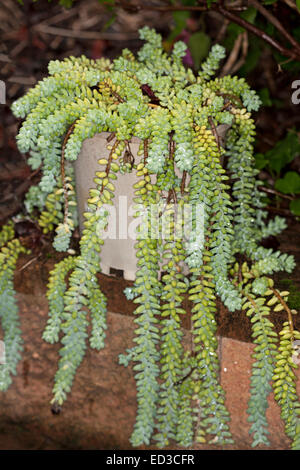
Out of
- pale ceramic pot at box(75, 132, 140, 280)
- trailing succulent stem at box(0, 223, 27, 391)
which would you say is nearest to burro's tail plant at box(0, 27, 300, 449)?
pale ceramic pot at box(75, 132, 140, 280)

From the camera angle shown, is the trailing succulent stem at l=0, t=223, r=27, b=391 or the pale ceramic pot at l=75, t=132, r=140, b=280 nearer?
the pale ceramic pot at l=75, t=132, r=140, b=280

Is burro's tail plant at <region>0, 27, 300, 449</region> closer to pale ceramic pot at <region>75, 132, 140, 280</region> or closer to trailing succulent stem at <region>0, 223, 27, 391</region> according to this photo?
pale ceramic pot at <region>75, 132, 140, 280</region>

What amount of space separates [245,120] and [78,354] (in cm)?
73

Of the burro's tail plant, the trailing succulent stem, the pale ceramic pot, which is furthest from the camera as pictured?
the trailing succulent stem

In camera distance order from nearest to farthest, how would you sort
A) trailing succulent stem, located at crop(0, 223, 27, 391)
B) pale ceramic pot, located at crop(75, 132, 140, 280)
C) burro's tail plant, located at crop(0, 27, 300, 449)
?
1. burro's tail plant, located at crop(0, 27, 300, 449)
2. pale ceramic pot, located at crop(75, 132, 140, 280)
3. trailing succulent stem, located at crop(0, 223, 27, 391)

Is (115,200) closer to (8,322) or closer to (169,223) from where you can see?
(169,223)

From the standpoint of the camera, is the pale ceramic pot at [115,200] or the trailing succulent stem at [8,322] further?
the trailing succulent stem at [8,322]

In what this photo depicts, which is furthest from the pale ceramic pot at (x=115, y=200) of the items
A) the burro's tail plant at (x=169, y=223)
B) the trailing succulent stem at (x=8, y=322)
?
the trailing succulent stem at (x=8, y=322)

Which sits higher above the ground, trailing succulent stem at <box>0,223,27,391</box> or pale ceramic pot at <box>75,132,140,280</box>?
pale ceramic pot at <box>75,132,140,280</box>

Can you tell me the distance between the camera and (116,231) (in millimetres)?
1315

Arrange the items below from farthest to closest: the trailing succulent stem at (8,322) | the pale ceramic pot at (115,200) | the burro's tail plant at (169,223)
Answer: the trailing succulent stem at (8,322) < the pale ceramic pot at (115,200) < the burro's tail plant at (169,223)

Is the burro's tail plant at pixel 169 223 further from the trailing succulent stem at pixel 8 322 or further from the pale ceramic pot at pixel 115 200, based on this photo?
the trailing succulent stem at pixel 8 322

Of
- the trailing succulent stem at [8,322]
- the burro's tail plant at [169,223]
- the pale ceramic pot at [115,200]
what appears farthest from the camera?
the trailing succulent stem at [8,322]

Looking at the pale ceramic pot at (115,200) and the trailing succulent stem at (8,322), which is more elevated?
the pale ceramic pot at (115,200)
